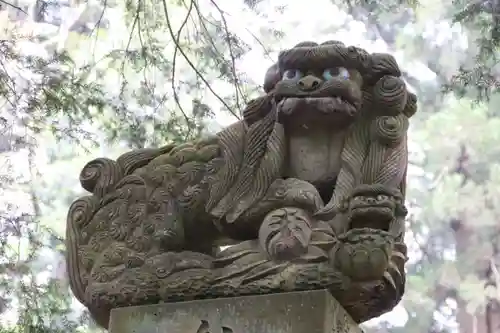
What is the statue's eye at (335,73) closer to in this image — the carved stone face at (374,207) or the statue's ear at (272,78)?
the statue's ear at (272,78)

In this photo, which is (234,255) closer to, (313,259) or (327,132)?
(313,259)

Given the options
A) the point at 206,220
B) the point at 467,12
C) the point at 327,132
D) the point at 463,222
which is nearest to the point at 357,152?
the point at 327,132

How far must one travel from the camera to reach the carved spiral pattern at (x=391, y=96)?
1.88 meters

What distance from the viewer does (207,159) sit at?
2.03 metres

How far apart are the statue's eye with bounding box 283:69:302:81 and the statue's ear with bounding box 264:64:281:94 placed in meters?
0.05

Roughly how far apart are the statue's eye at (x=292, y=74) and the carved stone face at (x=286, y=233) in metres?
0.32

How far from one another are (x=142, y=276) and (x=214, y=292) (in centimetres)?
18

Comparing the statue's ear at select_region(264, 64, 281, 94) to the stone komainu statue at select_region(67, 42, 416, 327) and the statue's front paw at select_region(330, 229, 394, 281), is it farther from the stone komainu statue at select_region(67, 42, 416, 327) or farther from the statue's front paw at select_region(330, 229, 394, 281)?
the statue's front paw at select_region(330, 229, 394, 281)

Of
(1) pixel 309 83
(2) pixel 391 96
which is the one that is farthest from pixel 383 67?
(1) pixel 309 83

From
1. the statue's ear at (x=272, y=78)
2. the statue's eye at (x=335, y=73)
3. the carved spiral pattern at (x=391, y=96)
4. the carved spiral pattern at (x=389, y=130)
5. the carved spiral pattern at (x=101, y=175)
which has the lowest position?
the carved spiral pattern at (x=101, y=175)

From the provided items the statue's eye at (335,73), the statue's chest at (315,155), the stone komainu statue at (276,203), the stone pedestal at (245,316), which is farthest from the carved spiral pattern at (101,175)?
the statue's eye at (335,73)

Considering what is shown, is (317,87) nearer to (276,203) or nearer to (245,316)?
(276,203)

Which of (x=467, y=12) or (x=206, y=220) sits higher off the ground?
(x=467, y=12)

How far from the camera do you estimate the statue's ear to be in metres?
1.99
